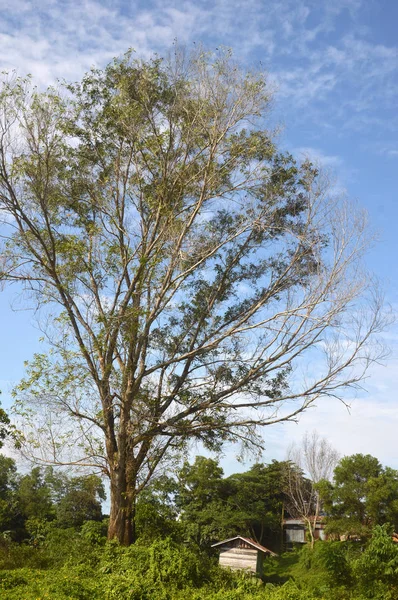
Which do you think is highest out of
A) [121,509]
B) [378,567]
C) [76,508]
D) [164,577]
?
[76,508]

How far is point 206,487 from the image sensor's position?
27219 mm

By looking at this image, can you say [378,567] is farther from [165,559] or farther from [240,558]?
[240,558]

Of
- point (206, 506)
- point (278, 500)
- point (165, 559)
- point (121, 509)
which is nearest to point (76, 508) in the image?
point (206, 506)

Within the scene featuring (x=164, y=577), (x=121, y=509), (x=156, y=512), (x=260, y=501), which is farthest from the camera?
(x=260, y=501)

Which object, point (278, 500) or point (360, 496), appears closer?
point (360, 496)

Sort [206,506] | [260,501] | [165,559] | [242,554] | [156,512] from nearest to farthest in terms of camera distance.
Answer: [165,559] < [156,512] < [242,554] < [206,506] < [260,501]

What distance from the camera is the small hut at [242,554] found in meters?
21.3

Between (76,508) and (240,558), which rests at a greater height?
(76,508)

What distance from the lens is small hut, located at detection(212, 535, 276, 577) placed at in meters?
21.3

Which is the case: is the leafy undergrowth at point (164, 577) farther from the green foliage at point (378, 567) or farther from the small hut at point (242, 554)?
the small hut at point (242, 554)

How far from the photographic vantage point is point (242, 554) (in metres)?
21.7

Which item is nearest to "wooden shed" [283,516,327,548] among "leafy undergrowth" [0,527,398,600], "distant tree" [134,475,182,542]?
"distant tree" [134,475,182,542]

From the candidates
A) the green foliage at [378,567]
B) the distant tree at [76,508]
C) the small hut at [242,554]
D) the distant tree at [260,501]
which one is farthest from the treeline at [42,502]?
the green foliage at [378,567]

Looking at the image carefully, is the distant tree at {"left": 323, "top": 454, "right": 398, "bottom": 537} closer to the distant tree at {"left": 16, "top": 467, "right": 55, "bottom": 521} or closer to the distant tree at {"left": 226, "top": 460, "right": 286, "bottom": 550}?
the distant tree at {"left": 226, "top": 460, "right": 286, "bottom": 550}
